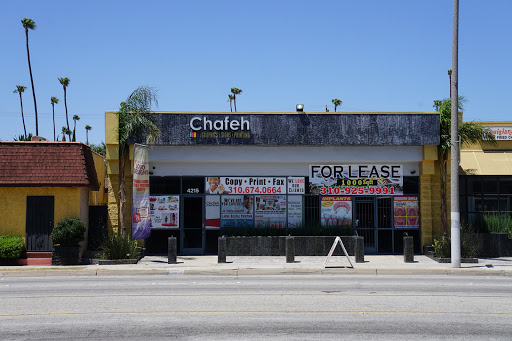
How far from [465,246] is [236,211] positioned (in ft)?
28.5

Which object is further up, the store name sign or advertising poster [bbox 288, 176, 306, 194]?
the store name sign

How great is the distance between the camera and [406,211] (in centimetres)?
2200

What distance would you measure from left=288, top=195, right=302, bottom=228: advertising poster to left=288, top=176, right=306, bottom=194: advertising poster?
233mm

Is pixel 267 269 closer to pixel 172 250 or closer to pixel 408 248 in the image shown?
pixel 172 250

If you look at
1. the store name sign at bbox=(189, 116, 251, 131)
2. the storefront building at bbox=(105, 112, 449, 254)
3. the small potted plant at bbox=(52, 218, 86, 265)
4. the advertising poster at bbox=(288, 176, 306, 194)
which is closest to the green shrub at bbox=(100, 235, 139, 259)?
the small potted plant at bbox=(52, 218, 86, 265)

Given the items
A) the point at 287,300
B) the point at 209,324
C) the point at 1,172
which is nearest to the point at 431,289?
the point at 287,300

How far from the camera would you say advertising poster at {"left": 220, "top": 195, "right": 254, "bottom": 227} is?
869 inches

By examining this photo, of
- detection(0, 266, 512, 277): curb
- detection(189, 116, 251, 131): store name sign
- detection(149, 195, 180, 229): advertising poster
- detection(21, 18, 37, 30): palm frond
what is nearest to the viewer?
detection(0, 266, 512, 277): curb

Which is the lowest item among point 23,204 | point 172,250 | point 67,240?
point 172,250

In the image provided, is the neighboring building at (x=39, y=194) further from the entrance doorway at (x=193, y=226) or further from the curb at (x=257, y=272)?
the entrance doorway at (x=193, y=226)

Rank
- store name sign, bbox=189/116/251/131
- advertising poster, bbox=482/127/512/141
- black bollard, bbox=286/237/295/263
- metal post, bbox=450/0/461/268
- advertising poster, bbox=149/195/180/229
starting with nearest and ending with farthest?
1. metal post, bbox=450/0/461/268
2. black bollard, bbox=286/237/295/263
3. store name sign, bbox=189/116/251/131
4. advertising poster, bbox=149/195/180/229
5. advertising poster, bbox=482/127/512/141

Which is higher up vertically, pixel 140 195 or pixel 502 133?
pixel 502 133

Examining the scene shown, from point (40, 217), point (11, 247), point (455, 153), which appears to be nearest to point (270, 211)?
point (455, 153)

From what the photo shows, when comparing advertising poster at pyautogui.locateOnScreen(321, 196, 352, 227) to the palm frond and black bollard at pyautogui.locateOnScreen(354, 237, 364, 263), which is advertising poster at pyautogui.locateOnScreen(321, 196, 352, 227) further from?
the palm frond
